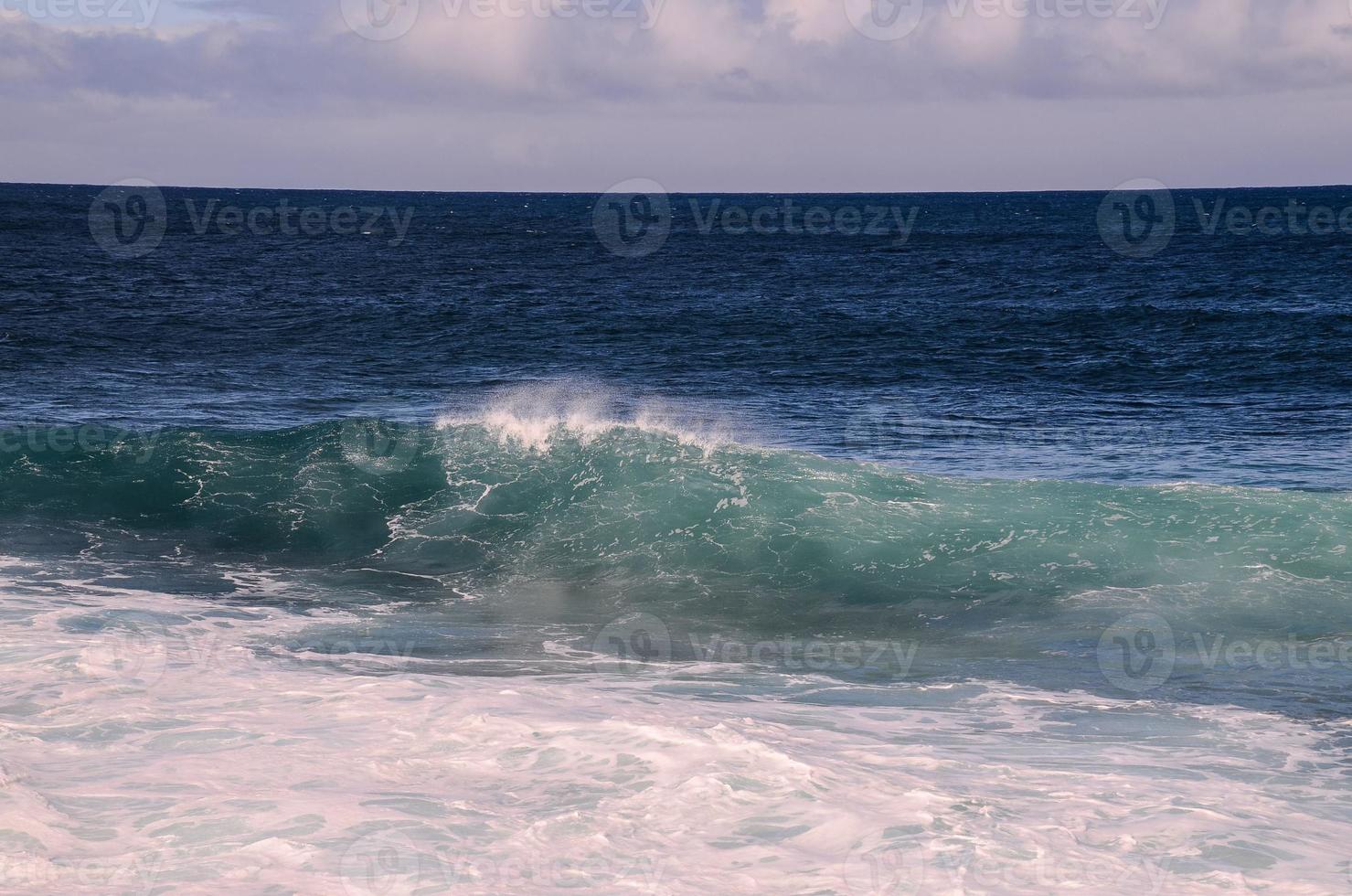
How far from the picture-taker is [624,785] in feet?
26.2

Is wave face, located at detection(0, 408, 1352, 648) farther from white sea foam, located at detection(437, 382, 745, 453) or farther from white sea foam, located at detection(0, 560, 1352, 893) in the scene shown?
white sea foam, located at detection(0, 560, 1352, 893)

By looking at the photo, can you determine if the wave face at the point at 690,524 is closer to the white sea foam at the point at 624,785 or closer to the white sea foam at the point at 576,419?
the white sea foam at the point at 576,419

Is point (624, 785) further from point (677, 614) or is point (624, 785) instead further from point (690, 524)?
point (690, 524)

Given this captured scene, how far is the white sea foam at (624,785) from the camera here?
680cm

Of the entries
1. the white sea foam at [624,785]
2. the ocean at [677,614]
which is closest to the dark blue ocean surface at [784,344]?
the ocean at [677,614]

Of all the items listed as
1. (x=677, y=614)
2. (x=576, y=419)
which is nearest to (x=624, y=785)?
(x=677, y=614)

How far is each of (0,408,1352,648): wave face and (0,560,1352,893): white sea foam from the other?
3531 mm

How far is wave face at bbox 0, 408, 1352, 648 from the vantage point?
45.5ft

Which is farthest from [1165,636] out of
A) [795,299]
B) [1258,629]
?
[795,299]

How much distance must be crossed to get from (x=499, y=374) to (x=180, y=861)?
2565cm

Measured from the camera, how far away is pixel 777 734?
8.96 meters

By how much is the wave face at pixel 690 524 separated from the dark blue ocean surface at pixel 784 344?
10.2 ft

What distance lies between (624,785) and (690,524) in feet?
29.0

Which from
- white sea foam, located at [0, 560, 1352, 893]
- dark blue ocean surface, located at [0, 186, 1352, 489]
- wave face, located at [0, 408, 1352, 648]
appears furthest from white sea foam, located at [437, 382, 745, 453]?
white sea foam, located at [0, 560, 1352, 893]
